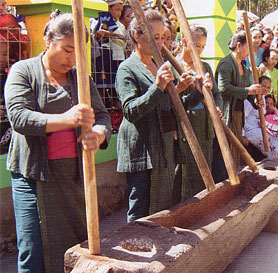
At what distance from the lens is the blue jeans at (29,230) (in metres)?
2.33

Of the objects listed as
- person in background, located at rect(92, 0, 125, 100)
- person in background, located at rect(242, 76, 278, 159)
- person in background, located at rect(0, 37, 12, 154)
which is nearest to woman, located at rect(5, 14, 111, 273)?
person in background, located at rect(0, 37, 12, 154)

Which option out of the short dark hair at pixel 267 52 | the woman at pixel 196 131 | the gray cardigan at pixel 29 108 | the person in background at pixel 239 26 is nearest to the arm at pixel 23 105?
the gray cardigan at pixel 29 108

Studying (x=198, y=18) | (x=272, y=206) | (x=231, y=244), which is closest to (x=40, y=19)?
(x=231, y=244)

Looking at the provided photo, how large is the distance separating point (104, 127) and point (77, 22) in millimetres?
673

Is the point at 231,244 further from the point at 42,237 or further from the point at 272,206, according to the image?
the point at 42,237

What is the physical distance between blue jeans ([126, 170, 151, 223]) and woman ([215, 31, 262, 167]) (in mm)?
1938

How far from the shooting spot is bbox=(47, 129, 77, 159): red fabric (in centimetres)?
234

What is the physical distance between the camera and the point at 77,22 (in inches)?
73.4

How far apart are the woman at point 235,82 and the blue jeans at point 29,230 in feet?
9.27

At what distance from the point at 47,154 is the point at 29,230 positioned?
0.44 metres

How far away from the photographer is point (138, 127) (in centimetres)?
304

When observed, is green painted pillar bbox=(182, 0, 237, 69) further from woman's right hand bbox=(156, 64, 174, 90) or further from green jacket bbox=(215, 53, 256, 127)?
woman's right hand bbox=(156, 64, 174, 90)

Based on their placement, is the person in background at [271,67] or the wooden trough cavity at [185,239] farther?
the person in background at [271,67]

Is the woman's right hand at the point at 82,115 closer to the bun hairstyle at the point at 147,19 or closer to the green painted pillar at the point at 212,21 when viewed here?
the bun hairstyle at the point at 147,19
